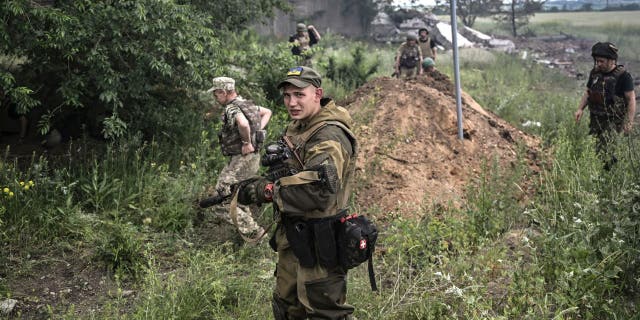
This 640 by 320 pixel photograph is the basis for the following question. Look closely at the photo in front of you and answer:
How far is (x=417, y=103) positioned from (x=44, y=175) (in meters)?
4.49

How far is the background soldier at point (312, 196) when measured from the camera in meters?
3.04

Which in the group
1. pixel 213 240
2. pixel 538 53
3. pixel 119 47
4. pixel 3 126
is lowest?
pixel 538 53

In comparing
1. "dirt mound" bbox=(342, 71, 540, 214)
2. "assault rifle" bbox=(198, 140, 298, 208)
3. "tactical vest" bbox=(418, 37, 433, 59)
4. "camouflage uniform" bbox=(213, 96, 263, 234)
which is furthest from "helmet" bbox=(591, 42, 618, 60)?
"tactical vest" bbox=(418, 37, 433, 59)

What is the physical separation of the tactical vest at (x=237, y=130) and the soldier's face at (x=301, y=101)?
2.09 meters

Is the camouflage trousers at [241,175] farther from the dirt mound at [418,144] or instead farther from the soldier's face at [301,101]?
the soldier's face at [301,101]

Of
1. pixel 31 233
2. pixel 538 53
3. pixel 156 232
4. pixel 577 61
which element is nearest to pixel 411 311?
pixel 156 232

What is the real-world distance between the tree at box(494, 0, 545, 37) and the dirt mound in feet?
75.4

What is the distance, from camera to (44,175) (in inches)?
221

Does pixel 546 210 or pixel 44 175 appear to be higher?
pixel 44 175

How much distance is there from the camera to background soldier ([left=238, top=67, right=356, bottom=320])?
304 centimetres

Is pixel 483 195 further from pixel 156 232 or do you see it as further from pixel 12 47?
pixel 12 47

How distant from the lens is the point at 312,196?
3.04m

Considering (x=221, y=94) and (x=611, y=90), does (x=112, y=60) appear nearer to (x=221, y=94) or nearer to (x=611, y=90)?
(x=221, y=94)

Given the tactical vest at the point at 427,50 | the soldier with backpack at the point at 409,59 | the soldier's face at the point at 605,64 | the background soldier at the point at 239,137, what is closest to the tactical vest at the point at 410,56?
the soldier with backpack at the point at 409,59
